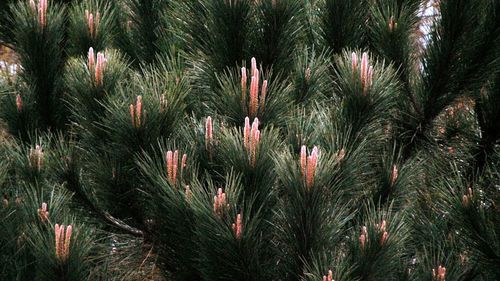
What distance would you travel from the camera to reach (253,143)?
329 centimetres

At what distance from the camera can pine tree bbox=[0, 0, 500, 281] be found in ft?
10.9

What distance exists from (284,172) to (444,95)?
4.48 ft

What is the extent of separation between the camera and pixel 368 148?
379cm

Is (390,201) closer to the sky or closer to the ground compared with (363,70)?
closer to the ground

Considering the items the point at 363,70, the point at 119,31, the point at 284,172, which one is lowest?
the point at 284,172

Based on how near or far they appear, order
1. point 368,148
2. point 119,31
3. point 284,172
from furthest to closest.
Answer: point 119,31 < point 368,148 < point 284,172

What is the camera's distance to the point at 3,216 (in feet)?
11.7

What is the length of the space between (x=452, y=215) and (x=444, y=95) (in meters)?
0.80

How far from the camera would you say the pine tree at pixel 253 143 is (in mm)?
3311

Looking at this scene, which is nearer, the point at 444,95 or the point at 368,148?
the point at 368,148

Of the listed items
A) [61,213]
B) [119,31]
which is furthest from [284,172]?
[119,31]

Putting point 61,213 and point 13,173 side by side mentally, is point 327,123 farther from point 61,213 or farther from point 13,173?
point 13,173

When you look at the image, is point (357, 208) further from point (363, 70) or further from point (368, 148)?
point (363, 70)

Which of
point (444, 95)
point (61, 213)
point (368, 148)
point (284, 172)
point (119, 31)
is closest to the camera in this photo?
point (284, 172)
